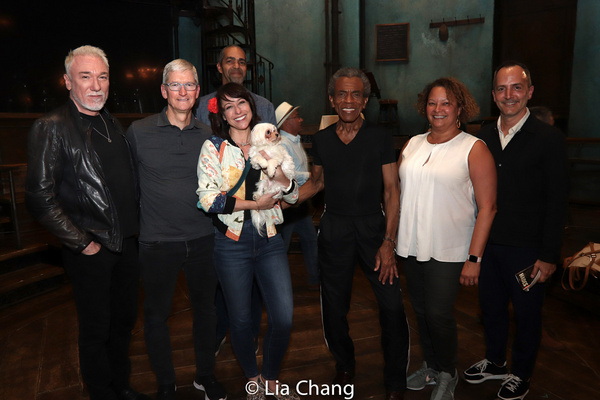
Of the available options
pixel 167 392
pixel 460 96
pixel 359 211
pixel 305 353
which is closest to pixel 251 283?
pixel 359 211

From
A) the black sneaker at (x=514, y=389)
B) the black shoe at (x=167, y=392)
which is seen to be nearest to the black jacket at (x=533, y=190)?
the black sneaker at (x=514, y=389)

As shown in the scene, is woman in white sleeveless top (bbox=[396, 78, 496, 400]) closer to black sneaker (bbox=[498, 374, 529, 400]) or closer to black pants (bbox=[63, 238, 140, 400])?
black sneaker (bbox=[498, 374, 529, 400])

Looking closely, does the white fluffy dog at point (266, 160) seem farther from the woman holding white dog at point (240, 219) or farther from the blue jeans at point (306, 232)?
the blue jeans at point (306, 232)

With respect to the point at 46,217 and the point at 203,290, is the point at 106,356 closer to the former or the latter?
the point at 203,290

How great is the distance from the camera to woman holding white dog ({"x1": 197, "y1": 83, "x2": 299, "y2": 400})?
2.07m

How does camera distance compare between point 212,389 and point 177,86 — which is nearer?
point 177,86

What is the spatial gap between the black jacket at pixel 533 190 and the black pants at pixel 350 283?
2.13ft

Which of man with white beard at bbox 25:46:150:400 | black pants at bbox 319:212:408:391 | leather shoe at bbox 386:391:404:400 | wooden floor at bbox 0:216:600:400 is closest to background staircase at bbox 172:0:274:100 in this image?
wooden floor at bbox 0:216:600:400

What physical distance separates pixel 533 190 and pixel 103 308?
2.20 metres

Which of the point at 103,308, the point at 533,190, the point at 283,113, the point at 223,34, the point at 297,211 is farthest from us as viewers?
the point at 223,34

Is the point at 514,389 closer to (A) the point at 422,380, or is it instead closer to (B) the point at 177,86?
(A) the point at 422,380

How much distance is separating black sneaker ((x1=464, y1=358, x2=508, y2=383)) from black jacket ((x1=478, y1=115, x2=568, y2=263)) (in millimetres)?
793

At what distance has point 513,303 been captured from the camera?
2408 mm

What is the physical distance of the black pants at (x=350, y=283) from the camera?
2266mm
